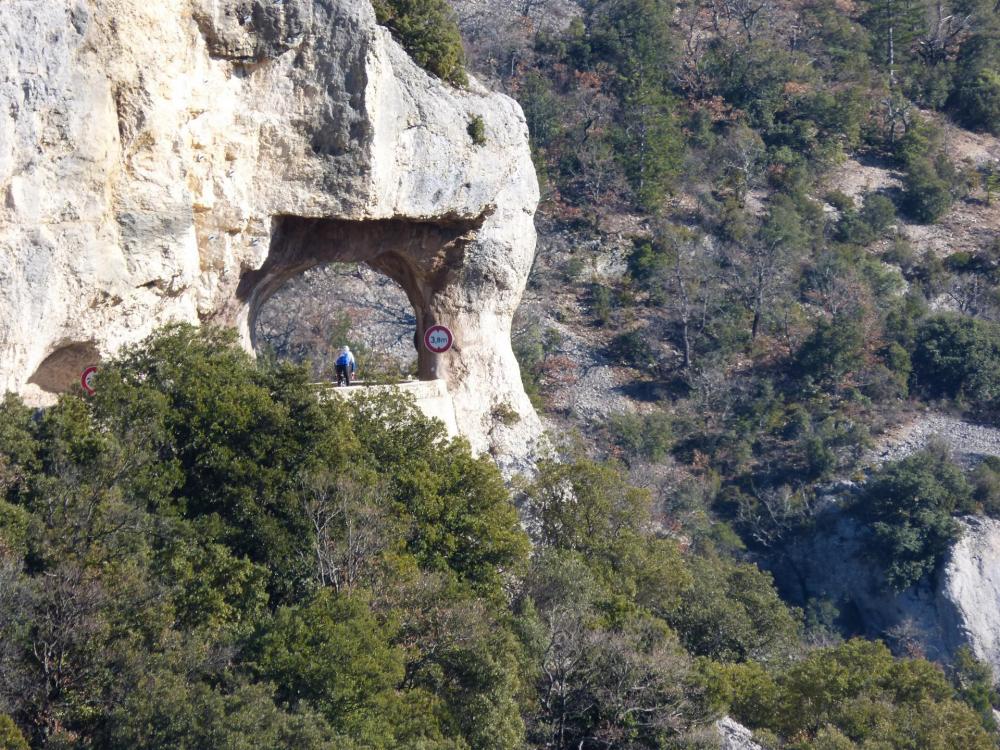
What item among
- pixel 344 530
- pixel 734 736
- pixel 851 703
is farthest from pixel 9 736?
pixel 851 703

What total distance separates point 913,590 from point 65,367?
29.9m

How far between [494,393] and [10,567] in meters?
11.9

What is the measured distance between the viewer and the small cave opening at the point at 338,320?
151 ft

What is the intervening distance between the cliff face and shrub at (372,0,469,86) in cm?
58

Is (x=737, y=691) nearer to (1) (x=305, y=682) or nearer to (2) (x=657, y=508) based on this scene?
(1) (x=305, y=682)

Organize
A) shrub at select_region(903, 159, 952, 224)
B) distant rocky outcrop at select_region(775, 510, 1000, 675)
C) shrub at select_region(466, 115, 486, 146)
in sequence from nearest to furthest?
1. shrub at select_region(466, 115, 486, 146)
2. distant rocky outcrop at select_region(775, 510, 1000, 675)
3. shrub at select_region(903, 159, 952, 224)

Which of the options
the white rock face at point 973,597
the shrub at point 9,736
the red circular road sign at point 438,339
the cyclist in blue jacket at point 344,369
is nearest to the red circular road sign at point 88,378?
the cyclist in blue jacket at point 344,369

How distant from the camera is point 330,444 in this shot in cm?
2122

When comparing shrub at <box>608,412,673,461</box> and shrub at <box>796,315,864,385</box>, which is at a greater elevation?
shrub at <box>796,315,864,385</box>

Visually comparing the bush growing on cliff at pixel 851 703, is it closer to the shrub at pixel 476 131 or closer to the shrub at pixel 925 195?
the shrub at pixel 476 131

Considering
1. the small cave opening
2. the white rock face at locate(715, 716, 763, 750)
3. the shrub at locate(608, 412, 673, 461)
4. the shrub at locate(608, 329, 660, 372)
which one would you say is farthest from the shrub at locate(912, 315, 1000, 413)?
the white rock face at locate(715, 716, 763, 750)

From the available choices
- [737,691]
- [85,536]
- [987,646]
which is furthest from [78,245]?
[987,646]

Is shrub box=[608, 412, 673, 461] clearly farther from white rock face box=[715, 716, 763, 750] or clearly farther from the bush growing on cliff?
white rock face box=[715, 716, 763, 750]

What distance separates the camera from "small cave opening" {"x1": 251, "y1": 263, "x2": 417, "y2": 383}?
4609 centimetres
